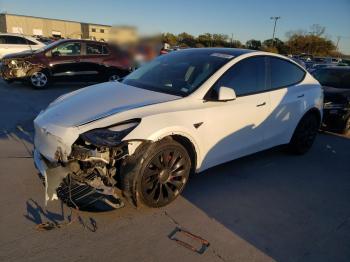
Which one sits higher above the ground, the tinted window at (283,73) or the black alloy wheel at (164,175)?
the tinted window at (283,73)

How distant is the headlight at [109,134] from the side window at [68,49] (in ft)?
Answer: 27.9

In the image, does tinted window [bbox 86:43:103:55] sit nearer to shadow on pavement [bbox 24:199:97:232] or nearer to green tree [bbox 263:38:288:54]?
shadow on pavement [bbox 24:199:97:232]

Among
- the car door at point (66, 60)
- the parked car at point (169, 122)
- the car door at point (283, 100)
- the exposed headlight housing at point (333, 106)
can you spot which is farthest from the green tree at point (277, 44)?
the parked car at point (169, 122)

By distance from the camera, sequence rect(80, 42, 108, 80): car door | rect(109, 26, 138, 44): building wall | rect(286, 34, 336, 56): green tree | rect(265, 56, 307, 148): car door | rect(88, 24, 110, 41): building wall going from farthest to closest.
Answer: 1. rect(286, 34, 336, 56): green tree
2. rect(80, 42, 108, 80): car door
3. rect(88, 24, 110, 41): building wall
4. rect(109, 26, 138, 44): building wall
5. rect(265, 56, 307, 148): car door

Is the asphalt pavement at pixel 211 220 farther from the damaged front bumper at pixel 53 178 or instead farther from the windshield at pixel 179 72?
the windshield at pixel 179 72

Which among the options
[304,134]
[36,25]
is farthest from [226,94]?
[36,25]

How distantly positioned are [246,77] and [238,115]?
1.83ft

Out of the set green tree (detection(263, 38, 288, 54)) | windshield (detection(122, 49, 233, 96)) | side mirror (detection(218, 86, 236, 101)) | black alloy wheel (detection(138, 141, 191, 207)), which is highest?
windshield (detection(122, 49, 233, 96))

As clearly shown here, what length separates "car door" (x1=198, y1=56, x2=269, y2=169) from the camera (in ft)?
12.5

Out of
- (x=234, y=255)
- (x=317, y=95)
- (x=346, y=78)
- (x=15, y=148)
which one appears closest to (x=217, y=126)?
(x=234, y=255)

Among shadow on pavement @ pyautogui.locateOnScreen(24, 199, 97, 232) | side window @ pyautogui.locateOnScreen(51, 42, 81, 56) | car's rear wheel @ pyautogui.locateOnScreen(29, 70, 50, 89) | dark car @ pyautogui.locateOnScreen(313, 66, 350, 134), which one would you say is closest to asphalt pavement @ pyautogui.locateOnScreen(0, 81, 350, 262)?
shadow on pavement @ pyautogui.locateOnScreen(24, 199, 97, 232)

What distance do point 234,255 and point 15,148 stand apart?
369 cm

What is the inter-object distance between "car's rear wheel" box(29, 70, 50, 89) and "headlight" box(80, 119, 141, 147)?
27.2ft

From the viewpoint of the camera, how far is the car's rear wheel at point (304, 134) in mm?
5297
